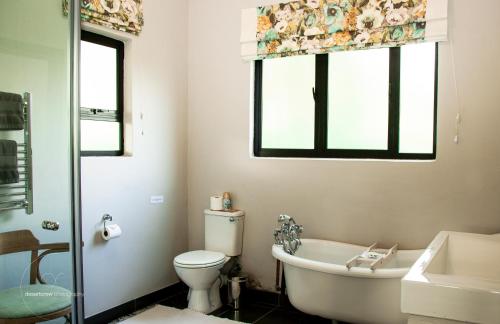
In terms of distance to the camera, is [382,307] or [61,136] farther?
[382,307]

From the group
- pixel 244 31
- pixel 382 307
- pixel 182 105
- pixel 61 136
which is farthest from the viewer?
pixel 182 105

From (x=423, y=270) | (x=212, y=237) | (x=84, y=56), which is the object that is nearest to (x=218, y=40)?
(x=84, y=56)

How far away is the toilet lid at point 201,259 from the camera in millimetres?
3210

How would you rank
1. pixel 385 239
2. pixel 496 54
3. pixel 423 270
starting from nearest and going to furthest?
pixel 423 270
pixel 496 54
pixel 385 239

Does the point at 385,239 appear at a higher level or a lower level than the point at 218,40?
lower

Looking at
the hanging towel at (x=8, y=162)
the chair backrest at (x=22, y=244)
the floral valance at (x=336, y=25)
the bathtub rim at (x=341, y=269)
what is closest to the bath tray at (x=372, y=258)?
the bathtub rim at (x=341, y=269)

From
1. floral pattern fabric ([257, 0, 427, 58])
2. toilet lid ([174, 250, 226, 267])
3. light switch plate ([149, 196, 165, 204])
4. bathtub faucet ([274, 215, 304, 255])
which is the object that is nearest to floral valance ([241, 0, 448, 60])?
floral pattern fabric ([257, 0, 427, 58])

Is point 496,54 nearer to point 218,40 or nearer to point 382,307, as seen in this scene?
point 382,307

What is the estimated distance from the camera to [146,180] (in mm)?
3541

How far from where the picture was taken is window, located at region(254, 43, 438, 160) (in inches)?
123

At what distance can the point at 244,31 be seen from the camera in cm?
361

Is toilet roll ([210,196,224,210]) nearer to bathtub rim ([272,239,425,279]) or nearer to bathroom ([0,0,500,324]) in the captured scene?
bathroom ([0,0,500,324])

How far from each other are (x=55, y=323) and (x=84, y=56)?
1887mm

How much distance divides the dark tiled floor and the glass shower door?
4.93ft
